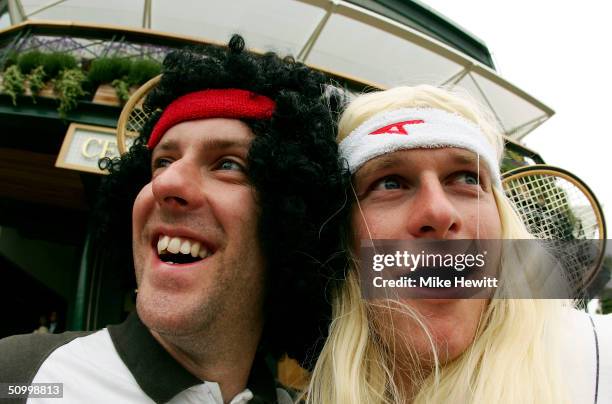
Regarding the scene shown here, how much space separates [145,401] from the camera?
131 cm

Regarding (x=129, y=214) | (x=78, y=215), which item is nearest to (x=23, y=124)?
(x=78, y=215)

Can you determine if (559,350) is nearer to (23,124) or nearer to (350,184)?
(350,184)

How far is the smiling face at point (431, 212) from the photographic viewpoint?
4.22ft

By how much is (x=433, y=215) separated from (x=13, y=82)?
578 cm

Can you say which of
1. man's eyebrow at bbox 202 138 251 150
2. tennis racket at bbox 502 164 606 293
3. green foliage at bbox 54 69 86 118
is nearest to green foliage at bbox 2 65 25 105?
green foliage at bbox 54 69 86 118

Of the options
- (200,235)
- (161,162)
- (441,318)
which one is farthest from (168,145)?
(441,318)

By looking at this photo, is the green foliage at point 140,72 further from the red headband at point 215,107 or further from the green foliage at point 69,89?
the red headband at point 215,107

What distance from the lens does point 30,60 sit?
5207 millimetres

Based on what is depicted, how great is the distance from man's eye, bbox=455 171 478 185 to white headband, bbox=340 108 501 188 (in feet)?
0.27

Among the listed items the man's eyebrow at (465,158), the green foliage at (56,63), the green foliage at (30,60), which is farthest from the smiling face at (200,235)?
the green foliage at (30,60)

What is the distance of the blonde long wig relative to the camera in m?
1.24

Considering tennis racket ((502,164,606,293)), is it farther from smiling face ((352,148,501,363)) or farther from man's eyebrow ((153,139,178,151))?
man's eyebrow ((153,139,178,151))

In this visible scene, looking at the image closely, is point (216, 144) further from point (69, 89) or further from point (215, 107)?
point (69, 89)

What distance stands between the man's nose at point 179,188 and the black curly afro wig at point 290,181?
0.25 metres
